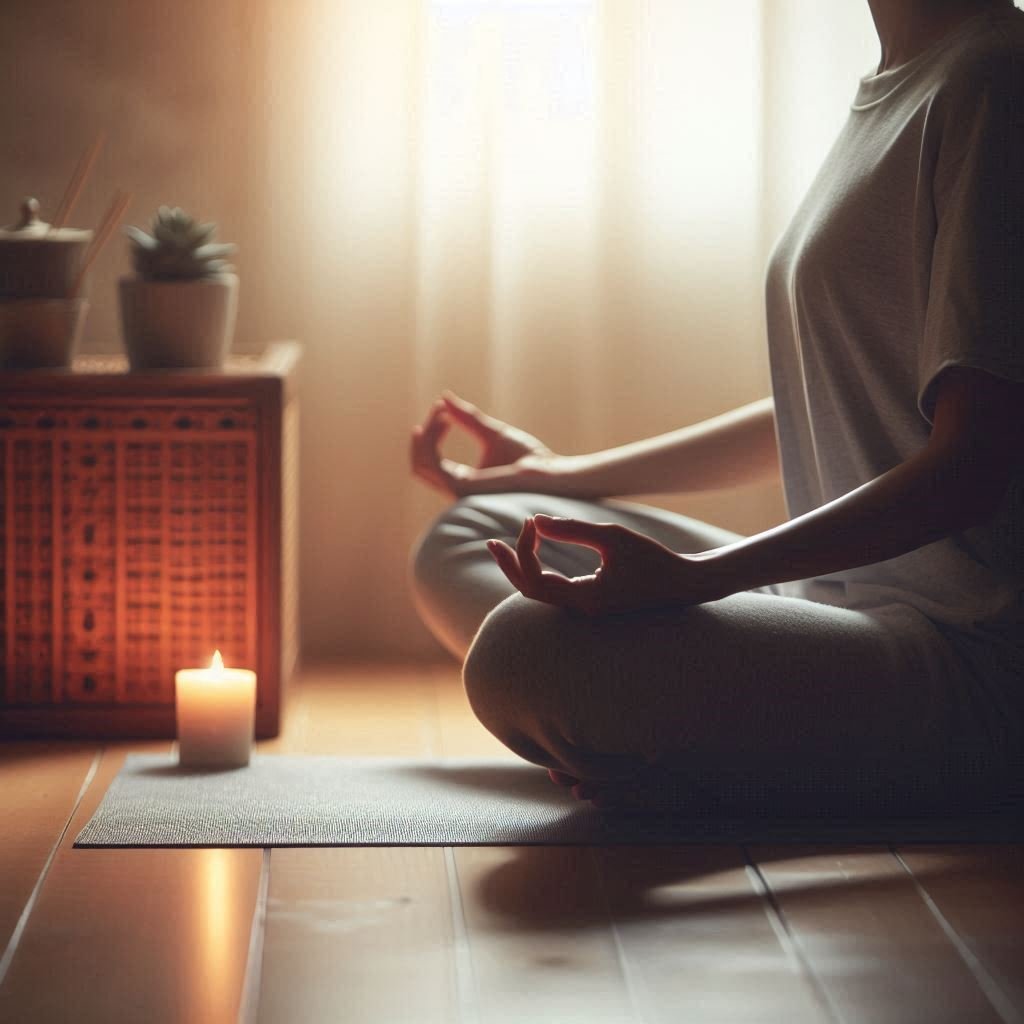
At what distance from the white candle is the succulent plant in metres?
0.48

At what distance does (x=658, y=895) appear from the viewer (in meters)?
1.12

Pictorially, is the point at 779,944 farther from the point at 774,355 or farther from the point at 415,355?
the point at 415,355

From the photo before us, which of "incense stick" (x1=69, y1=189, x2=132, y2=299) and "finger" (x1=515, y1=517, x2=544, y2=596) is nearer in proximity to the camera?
"finger" (x1=515, y1=517, x2=544, y2=596)

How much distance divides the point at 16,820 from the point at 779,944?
27.6 inches

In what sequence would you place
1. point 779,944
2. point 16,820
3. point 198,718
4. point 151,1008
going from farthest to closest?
point 198,718 < point 16,820 < point 779,944 < point 151,1008

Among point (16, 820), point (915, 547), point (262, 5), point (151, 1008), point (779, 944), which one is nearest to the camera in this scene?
point (151, 1008)

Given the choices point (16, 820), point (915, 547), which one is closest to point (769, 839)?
point (915, 547)

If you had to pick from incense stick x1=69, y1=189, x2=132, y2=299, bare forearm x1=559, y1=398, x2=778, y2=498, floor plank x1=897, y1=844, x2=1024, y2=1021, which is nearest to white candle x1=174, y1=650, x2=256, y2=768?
bare forearm x1=559, y1=398, x2=778, y2=498

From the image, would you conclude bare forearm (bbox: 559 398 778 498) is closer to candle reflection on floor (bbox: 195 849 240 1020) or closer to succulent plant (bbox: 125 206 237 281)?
succulent plant (bbox: 125 206 237 281)

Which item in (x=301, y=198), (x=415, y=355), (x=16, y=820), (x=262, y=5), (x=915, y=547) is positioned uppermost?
(x=262, y=5)

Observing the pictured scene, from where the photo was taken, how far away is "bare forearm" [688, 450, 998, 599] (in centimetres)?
114

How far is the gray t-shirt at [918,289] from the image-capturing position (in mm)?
1137

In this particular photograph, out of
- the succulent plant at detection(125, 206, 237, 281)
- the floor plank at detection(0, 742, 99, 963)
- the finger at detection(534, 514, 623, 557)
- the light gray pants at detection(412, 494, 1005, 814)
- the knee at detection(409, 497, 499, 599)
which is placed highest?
the succulent plant at detection(125, 206, 237, 281)

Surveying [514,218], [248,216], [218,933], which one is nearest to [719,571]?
[218,933]
